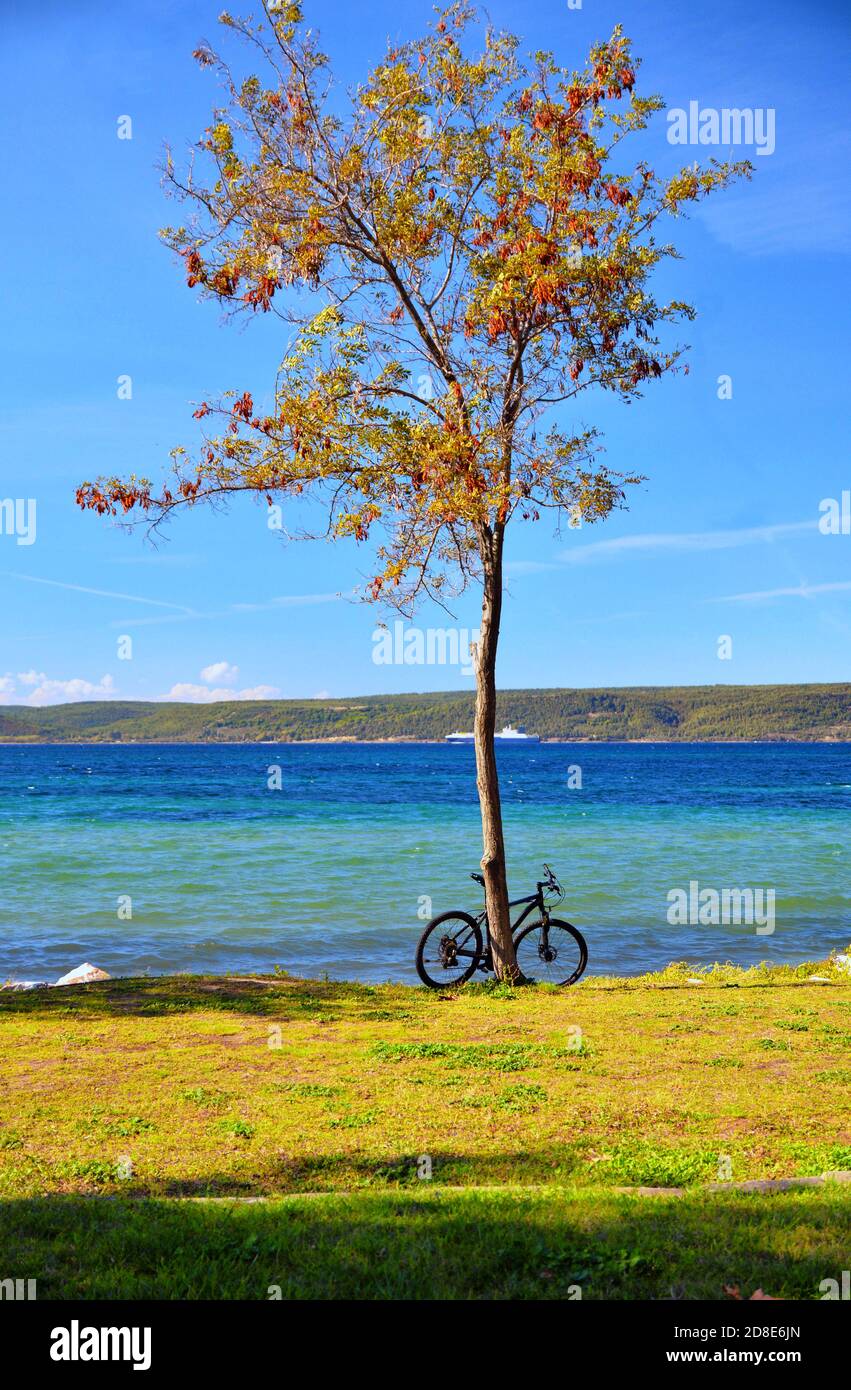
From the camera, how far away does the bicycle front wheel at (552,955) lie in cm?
1541

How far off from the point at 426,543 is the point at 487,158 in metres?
5.40

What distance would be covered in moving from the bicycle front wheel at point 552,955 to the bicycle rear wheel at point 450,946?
2.17ft

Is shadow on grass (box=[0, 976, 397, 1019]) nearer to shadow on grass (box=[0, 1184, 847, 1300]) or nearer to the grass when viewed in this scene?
the grass

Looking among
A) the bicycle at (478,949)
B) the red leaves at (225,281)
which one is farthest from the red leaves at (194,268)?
the bicycle at (478,949)

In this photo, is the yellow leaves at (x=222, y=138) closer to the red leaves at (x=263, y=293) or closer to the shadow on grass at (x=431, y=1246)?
the red leaves at (x=263, y=293)

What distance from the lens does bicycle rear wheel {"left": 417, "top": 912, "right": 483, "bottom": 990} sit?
14.5m

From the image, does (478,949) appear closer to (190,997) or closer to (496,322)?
(190,997)

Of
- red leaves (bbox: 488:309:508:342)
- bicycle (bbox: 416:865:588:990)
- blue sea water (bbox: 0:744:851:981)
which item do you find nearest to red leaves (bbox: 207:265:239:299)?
red leaves (bbox: 488:309:508:342)

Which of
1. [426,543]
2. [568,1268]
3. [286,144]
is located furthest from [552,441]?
[568,1268]

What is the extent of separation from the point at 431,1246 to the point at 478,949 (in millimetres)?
9684

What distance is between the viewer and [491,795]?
583 inches

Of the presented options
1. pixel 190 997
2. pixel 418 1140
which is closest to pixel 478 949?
pixel 190 997

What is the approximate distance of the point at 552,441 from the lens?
14352 millimetres
